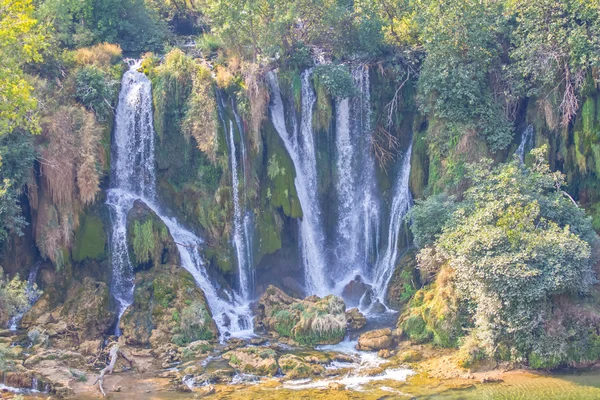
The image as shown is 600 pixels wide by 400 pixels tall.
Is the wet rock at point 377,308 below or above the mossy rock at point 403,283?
below

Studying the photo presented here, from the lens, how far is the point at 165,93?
2658 centimetres

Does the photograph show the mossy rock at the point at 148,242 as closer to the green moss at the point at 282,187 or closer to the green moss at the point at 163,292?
the green moss at the point at 163,292

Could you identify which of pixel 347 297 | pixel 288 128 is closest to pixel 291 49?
pixel 288 128

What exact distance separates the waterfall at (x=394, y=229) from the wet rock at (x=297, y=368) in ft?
19.2

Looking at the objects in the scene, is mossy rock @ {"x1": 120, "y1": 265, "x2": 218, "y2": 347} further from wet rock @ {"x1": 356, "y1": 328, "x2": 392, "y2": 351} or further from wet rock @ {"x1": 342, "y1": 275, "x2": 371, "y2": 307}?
wet rock @ {"x1": 342, "y1": 275, "x2": 371, "y2": 307}

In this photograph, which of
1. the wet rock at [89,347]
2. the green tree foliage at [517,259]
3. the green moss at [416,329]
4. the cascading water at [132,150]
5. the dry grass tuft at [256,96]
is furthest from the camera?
the dry grass tuft at [256,96]

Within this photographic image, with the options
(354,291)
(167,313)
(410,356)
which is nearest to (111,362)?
(167,313)

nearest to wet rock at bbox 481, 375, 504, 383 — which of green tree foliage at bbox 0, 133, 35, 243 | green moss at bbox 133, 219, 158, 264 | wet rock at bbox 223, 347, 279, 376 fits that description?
wet rock at bbox 223, 347, 279, 376

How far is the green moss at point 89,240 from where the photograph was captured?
964 inches

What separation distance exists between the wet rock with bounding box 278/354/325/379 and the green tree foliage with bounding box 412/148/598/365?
4566 millimetres

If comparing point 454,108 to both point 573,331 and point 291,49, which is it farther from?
point 573,331

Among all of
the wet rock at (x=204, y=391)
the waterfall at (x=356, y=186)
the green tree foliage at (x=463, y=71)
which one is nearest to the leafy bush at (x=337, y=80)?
the waterfall at (x=356, y=186)

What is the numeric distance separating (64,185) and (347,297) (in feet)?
34.1

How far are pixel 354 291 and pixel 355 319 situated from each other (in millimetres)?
2646
